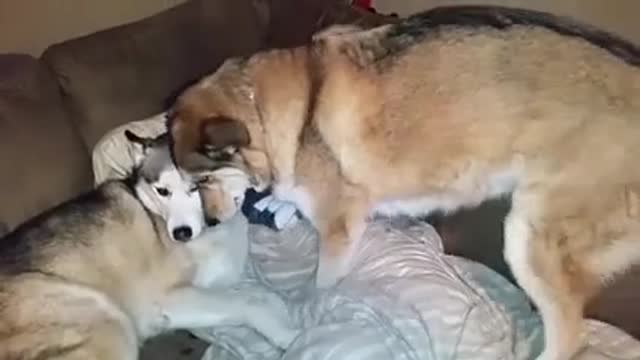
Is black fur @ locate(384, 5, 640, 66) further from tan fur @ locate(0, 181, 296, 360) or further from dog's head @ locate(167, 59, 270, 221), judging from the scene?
tan fur @ locate(0, 181, 296, 360)

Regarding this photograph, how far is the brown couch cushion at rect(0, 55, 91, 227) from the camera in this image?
274cm

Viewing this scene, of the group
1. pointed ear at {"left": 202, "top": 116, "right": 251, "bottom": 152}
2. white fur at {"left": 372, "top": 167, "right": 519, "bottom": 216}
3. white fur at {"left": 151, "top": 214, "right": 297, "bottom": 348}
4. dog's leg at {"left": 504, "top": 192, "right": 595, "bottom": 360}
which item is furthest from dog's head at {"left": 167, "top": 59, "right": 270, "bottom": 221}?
dog's leg at {"left": 504, "top": 192, "right": 595, "bottom": 360}

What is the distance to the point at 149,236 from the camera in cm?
285

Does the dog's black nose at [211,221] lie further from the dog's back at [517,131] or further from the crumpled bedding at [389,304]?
the dog's back at [517,131]

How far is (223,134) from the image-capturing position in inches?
105

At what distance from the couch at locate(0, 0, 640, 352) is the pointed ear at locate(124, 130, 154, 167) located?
0.41 ft

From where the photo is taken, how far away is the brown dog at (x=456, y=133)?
257 centimetres

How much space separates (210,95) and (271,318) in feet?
1.83

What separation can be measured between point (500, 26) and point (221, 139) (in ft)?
2.35

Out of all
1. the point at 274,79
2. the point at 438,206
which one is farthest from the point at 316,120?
the point at 438,206

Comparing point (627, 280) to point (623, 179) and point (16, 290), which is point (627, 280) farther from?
point (16, 290)

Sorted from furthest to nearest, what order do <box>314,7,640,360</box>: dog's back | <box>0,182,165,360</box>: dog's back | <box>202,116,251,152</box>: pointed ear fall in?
<box>202,116,251,152</box>: pointed ear, <box>314,7,640,360</box>: dog's back, <box>0,182,165,360</box>: dog's back

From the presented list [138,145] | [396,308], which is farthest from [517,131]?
[138,145]

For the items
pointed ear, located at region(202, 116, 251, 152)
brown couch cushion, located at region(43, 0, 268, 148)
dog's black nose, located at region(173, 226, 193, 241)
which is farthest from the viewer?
brown couch cushion, located at region(43, 0, 268, 148)
